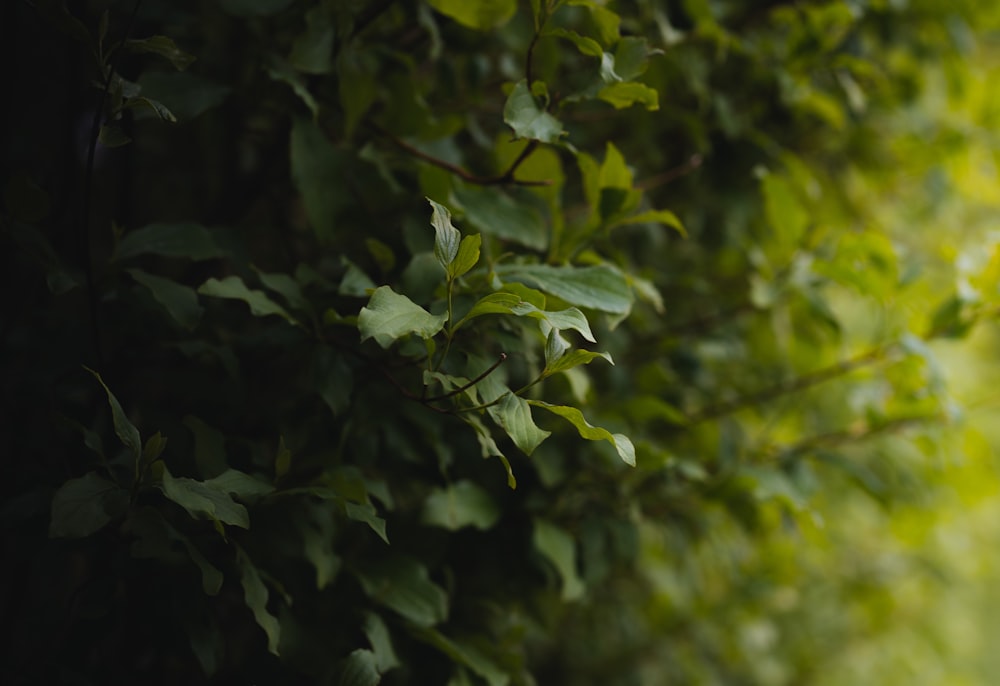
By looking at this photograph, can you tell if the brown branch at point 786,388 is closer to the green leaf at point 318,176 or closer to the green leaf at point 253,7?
the green leaf at point 318,176

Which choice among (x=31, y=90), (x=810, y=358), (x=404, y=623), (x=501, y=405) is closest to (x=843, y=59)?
(x=810, y=358)

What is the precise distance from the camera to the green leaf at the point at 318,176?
69 centimetres

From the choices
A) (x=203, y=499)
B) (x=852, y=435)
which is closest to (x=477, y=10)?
(x=203, y=499)

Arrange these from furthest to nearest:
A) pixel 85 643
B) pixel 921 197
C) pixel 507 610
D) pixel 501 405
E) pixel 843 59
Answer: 1. pixel 921 197
2. pixel 843 59
3. pixel 507 610
4. pixel 85 643
5. pixel 501 405

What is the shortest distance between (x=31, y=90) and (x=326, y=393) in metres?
0.58

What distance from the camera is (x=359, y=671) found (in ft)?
1.96

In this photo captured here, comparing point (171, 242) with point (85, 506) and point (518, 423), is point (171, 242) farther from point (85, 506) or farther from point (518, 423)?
point (518, 423)

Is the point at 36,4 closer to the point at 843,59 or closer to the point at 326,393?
the point at 326,393

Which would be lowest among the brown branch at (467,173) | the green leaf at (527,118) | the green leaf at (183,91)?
the brown branch at (467,173)

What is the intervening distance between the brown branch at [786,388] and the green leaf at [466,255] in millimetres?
520

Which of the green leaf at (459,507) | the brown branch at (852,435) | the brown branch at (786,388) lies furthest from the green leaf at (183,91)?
the brown branch at (852,435)

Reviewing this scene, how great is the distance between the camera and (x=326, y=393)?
648 millimetres

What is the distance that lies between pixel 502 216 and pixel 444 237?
22 cm

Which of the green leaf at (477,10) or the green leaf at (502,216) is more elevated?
the green leaf at (477,10)
